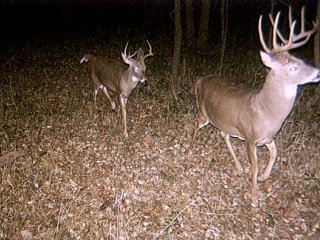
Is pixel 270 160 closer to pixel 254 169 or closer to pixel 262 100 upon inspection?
pixel 254 169

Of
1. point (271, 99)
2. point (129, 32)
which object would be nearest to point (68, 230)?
point (271, 99)

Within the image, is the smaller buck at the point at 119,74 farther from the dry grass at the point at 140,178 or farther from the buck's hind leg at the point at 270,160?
the buck's hind leg at the point at 270,160

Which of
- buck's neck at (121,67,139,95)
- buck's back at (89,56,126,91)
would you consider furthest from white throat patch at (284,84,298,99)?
buck's back at (89,56,126,91)

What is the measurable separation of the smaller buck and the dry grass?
1.45 ft

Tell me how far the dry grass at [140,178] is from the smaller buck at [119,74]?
1.45 ft

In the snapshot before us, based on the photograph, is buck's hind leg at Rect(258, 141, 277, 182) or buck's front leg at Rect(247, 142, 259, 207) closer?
buck's front leg at Rect(247, 142, 259, 207)

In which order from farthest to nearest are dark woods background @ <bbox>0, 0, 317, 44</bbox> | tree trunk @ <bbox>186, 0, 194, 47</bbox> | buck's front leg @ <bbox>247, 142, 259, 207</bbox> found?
1. dark woods background @ <bbox>0, 0, 317, 44</bbox>
2. tree trunk @ <bbox>186, 0, 194, 47</bbox>
3. buck's front leg @ <bbox>247, 142, 259, 207</bbox>

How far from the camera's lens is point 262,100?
509 cm

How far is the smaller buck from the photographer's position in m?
7.00

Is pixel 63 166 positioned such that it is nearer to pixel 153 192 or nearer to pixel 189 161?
pixel 153 192

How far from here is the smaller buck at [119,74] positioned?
6996mm

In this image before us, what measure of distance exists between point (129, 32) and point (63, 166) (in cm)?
1182

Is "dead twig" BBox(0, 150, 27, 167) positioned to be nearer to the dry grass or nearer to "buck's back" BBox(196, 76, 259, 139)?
the dry grass

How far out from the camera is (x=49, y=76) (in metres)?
10.8
